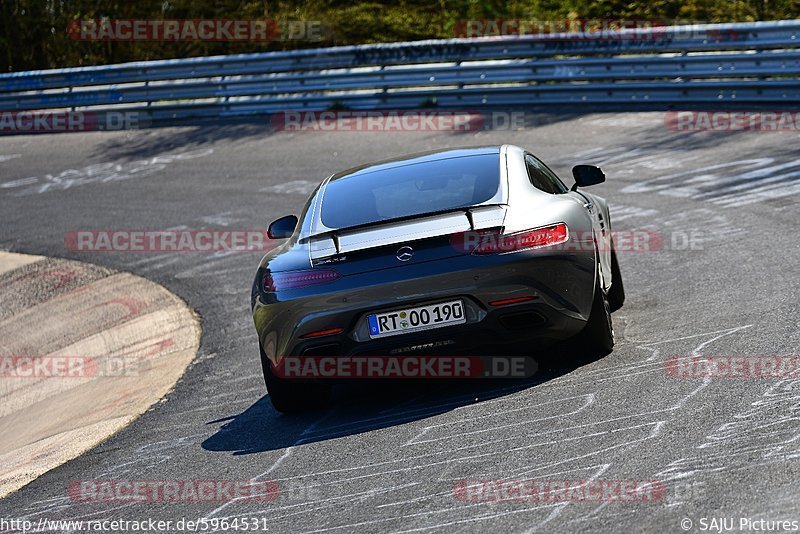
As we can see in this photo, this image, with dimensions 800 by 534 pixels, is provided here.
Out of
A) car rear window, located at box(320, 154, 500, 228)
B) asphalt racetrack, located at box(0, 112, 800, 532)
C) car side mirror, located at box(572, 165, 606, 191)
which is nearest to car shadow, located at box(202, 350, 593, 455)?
asphalt racetrack, located at box(0, 112, 800, 532)

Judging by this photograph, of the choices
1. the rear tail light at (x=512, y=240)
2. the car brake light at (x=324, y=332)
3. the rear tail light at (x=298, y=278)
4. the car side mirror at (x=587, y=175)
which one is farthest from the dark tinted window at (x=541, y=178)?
the car brake light at (x=324, y=332)

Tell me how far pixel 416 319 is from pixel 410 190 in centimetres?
98

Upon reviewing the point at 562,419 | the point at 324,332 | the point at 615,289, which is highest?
the point at 324,332

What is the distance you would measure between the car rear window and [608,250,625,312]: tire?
1.39 metres

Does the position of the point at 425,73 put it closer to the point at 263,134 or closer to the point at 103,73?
the point at 263,134

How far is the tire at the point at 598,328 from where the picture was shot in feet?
A: 22.1

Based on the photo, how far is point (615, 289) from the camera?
834cm

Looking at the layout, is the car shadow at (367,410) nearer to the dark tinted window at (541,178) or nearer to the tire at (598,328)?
the tire at (598,328)

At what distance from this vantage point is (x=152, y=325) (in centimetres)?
1072

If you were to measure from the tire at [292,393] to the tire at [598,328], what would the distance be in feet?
4.86

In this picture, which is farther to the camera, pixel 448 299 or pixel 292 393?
pixel 292 393

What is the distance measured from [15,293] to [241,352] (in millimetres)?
4670

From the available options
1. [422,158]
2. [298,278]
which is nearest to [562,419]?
[298,278]

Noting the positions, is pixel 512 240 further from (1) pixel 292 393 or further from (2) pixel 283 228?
(2) pixel 283 228
